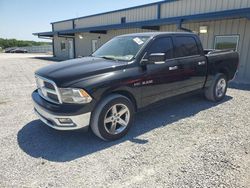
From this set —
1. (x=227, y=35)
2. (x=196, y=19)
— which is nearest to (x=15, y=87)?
(x=196, y=19)

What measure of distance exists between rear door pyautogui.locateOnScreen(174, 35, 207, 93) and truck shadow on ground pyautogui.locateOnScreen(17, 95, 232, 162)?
30.0 inches

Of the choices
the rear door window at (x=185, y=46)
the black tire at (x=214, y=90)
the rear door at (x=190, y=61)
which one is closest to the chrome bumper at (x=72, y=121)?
the rear door at (x=190, y=61)

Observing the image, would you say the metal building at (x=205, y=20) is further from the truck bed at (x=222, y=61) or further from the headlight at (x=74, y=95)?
the headlight at (x=74, y=95)

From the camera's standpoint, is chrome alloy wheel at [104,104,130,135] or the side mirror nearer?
chrome alloy wheel at [104,104,130,135]

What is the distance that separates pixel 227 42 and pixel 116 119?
878 centimetres

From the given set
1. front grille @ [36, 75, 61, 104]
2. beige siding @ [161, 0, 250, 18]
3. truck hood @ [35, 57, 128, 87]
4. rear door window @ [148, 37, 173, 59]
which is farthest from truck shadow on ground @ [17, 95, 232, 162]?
beige siding @ [161, 0, 250, 18]

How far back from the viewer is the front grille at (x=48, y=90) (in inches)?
135

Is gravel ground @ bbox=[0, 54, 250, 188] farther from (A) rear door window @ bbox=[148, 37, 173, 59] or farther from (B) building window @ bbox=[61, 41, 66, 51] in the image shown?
(B) building window @ bbox=[61, 41, 66, 51]

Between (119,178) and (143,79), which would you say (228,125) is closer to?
(143,79)

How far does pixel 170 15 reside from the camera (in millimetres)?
12922

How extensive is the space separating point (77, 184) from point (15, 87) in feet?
23.4

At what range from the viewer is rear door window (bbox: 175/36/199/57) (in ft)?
15.9

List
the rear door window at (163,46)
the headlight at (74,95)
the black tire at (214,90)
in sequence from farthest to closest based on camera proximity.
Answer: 1. the black tire at (214,90)
2. the rear door window at (163,46)
3. the headlight at (74,95)

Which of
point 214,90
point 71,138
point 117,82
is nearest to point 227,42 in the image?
point 214,90
